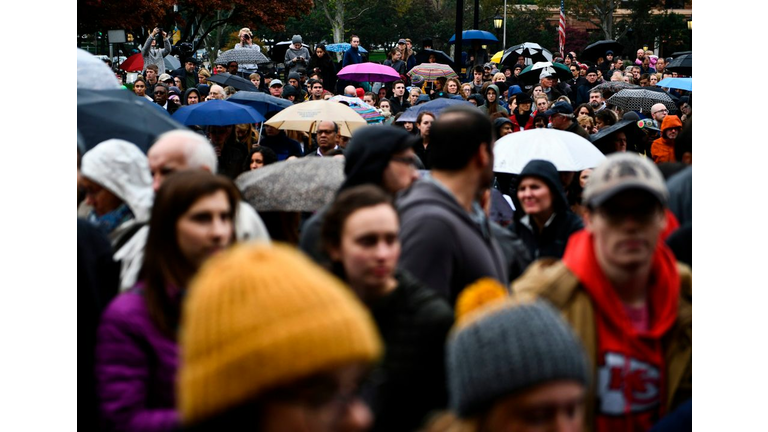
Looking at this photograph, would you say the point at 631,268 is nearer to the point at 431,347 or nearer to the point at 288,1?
the point at 431,347

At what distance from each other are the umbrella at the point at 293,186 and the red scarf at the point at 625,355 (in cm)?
273

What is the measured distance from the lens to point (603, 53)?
32.1 metres

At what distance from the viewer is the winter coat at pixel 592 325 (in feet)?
10.2

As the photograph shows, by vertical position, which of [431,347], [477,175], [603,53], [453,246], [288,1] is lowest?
[431,347]

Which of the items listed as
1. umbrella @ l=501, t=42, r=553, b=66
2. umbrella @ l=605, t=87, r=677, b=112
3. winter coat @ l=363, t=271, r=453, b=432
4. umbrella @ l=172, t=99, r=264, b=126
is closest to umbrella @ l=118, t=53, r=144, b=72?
umbrella @ l=501, t=42, r=553, b=66

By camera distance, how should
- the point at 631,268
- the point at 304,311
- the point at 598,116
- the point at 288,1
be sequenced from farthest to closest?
the point at 288,1 → the point at 598,116 → the point at 631,268 → the point at 304,311

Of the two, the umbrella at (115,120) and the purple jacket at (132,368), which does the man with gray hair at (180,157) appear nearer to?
the purple jacket at (132,368)

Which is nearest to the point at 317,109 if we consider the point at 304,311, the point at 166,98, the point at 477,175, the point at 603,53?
the point at 166,98

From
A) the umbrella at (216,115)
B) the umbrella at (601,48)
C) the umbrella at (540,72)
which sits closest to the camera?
the umbrella at (216,115)

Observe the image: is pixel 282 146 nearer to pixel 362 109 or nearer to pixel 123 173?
pixel 362 109

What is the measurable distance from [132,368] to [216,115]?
7.60m

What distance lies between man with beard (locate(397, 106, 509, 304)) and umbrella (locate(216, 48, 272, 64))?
61.8 ft

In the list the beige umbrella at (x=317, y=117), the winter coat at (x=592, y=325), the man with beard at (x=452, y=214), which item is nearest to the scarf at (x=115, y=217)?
the man with beard at (x=452, y=214)

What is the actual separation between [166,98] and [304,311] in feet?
48.5
